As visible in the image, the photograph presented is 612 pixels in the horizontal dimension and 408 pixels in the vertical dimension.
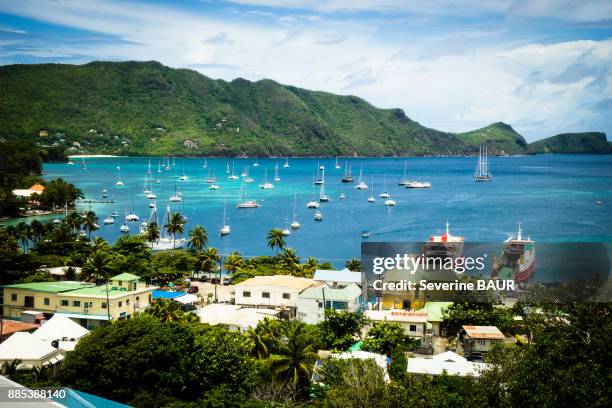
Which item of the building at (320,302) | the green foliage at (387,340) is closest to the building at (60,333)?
the building at (320,302)

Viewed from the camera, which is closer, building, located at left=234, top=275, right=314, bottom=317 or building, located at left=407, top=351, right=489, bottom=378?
building, located at left=407, top=351, right=489, bottom=378

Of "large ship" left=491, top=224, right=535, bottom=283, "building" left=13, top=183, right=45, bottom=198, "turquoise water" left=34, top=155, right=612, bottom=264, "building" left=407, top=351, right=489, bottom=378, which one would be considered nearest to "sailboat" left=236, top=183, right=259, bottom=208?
"turquoise water" left=34, top=155, right=612, bottom=264

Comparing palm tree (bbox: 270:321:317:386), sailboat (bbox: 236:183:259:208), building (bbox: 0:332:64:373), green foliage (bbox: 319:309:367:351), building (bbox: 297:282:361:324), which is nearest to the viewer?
palm tree (bbox: 270:321:317:386)

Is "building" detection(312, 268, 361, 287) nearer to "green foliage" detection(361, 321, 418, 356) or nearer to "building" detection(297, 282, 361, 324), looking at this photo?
"building" detection(297, 282, 361, 324)

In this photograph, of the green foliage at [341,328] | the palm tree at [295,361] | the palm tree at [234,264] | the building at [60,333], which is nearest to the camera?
the palm tree at [295,361]

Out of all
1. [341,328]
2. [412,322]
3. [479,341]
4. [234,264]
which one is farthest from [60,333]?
[234,264]

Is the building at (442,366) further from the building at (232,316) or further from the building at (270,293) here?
the building at (270,293)

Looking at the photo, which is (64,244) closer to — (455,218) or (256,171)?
(455,218)
